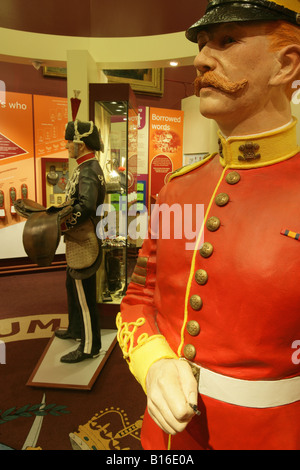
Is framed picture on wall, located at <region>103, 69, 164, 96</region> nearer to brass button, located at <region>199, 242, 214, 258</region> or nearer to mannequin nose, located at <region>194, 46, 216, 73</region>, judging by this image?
mannequin nose, located at <region>194, 46, 216, 73</region>

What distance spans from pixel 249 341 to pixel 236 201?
0.31 metres

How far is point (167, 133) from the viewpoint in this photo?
5.71 meters

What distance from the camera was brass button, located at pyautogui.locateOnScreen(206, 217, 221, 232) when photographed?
76 centimetres

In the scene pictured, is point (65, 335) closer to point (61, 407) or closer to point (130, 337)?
point (61, 407)

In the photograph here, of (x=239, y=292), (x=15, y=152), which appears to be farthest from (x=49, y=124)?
(x=239, y=292)

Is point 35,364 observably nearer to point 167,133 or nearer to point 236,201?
point 236,201

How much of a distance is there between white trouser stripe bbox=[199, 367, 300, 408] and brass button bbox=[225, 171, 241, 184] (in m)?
0.44

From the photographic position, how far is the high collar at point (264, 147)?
0.76m

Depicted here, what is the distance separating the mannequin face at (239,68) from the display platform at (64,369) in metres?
2.22

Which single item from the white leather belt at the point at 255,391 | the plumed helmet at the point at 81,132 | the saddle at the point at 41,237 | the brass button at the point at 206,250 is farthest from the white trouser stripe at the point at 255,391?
the plumed helmet at the point at 81,132

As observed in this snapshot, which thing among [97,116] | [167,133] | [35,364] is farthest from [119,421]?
[167,133]

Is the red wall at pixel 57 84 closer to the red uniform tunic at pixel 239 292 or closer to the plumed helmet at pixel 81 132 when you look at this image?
the plumed helmet at pixel 81 132

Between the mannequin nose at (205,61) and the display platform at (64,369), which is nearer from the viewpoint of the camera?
the mannequin nose at (205,61)

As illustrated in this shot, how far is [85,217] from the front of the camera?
2.44m
